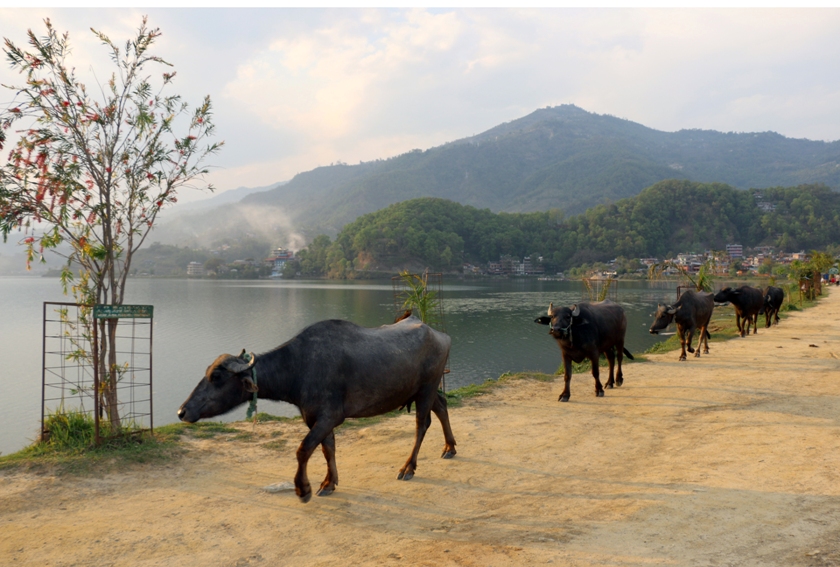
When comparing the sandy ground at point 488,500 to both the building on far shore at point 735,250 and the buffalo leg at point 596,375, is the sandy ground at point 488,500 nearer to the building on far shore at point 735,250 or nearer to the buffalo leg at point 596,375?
the buffalo leg at point 596,375

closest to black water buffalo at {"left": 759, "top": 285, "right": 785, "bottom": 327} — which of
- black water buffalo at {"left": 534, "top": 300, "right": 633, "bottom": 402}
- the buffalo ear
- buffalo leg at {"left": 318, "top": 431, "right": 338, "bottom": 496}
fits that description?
black water buffalo at {"left": 534, "top": 300, "right": 633, "bottom": 402}

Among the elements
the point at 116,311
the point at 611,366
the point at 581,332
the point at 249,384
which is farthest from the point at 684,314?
the point at 116,311

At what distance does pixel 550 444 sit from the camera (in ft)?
27.3

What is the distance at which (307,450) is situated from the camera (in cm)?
602

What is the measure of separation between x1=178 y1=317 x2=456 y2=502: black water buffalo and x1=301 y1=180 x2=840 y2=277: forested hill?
120 meters

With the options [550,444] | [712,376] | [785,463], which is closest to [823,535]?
[785,463]

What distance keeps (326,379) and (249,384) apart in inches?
34.8

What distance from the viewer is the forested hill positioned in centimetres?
13112

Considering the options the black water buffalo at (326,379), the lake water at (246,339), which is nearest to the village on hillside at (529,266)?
the lake water at (246,339)

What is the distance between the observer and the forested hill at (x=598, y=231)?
430 feet

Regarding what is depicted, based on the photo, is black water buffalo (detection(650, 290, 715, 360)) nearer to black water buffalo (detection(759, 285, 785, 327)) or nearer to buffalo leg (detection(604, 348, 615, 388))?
buffalo leg (detection(604, 348, 615, 388))

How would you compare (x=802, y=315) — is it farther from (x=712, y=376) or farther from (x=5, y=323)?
(x=5, y=323)

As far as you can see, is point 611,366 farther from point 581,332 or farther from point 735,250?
point 735,250

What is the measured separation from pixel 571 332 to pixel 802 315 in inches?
963
